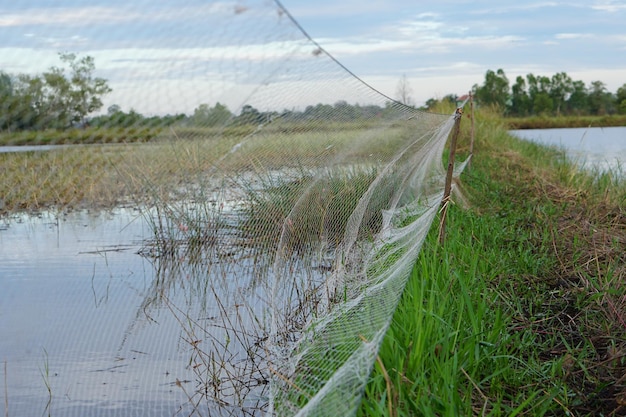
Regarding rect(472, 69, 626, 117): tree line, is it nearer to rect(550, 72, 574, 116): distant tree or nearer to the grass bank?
rect(550, 72, 574, 116): distant tree

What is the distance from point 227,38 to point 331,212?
4.74 feet

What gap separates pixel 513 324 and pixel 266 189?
1.36 meters

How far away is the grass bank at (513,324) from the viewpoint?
2.07 m

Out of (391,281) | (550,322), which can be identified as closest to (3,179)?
(391,281)

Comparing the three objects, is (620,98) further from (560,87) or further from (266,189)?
(266,189)

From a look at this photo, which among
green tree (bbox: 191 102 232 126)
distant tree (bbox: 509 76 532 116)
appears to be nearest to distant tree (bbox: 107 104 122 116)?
green tree (bbox: 191 102 232 126)

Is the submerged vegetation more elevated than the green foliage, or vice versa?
the green foliage

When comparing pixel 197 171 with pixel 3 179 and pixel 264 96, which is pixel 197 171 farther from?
pixel 3 179

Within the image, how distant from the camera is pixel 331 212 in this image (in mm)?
3557

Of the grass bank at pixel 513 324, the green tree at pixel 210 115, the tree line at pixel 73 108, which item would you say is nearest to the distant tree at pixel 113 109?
the tree line at pixel 73 108

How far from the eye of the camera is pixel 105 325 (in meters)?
3.49

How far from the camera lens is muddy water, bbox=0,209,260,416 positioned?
267 cm

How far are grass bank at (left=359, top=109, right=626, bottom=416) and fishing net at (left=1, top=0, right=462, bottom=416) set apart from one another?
190 millimetres

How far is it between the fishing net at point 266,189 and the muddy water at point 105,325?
0.10 feet
